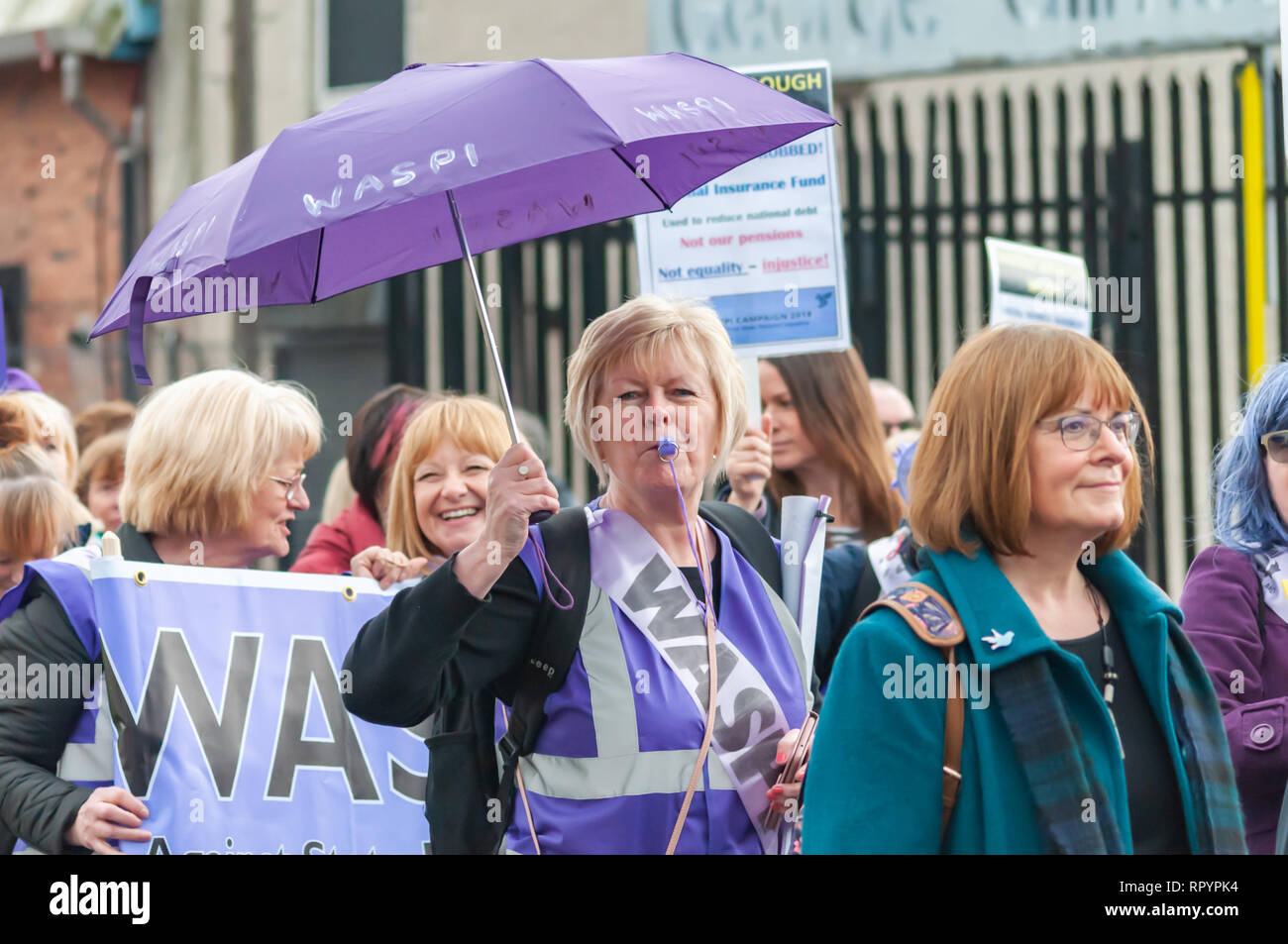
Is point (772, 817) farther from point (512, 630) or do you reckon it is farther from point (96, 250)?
point (96, 250)

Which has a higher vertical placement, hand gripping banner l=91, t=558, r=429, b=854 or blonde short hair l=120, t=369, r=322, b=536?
blonde short hair l=120, t=369, r=322, b=536

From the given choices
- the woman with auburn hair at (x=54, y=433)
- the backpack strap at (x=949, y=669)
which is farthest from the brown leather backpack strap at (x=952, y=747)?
the woman with auburn hair at (x=54, y=433)

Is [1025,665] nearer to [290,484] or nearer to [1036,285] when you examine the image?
[290,484]

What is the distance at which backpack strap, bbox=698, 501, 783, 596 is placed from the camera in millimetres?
3428

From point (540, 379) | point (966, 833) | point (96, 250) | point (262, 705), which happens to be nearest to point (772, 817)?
point (966, 833)

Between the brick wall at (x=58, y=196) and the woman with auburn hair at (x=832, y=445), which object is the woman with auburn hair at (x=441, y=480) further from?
the brick wall at (x=58, y=196)

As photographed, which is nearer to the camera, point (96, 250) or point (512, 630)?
point (512, 630)

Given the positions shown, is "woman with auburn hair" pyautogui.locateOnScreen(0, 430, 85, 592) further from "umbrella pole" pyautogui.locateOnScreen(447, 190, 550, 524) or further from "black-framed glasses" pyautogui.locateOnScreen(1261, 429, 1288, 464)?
"black-framed glasses" pyautogui.locateOnScreen(1261, 429, 1288, 464)

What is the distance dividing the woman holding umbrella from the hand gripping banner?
34.9 inches

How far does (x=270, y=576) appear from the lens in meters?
4.12

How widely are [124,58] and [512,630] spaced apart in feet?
39.8

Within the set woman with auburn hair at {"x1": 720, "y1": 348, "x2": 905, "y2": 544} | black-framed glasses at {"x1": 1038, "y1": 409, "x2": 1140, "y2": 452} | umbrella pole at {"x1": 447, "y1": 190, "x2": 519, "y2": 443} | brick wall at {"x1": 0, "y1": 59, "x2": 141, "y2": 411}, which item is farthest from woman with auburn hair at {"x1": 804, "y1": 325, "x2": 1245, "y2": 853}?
brick wall at {"x1": 0, "y1": 59, "x2": 141, "y2": 411}

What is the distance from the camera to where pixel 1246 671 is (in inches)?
146
